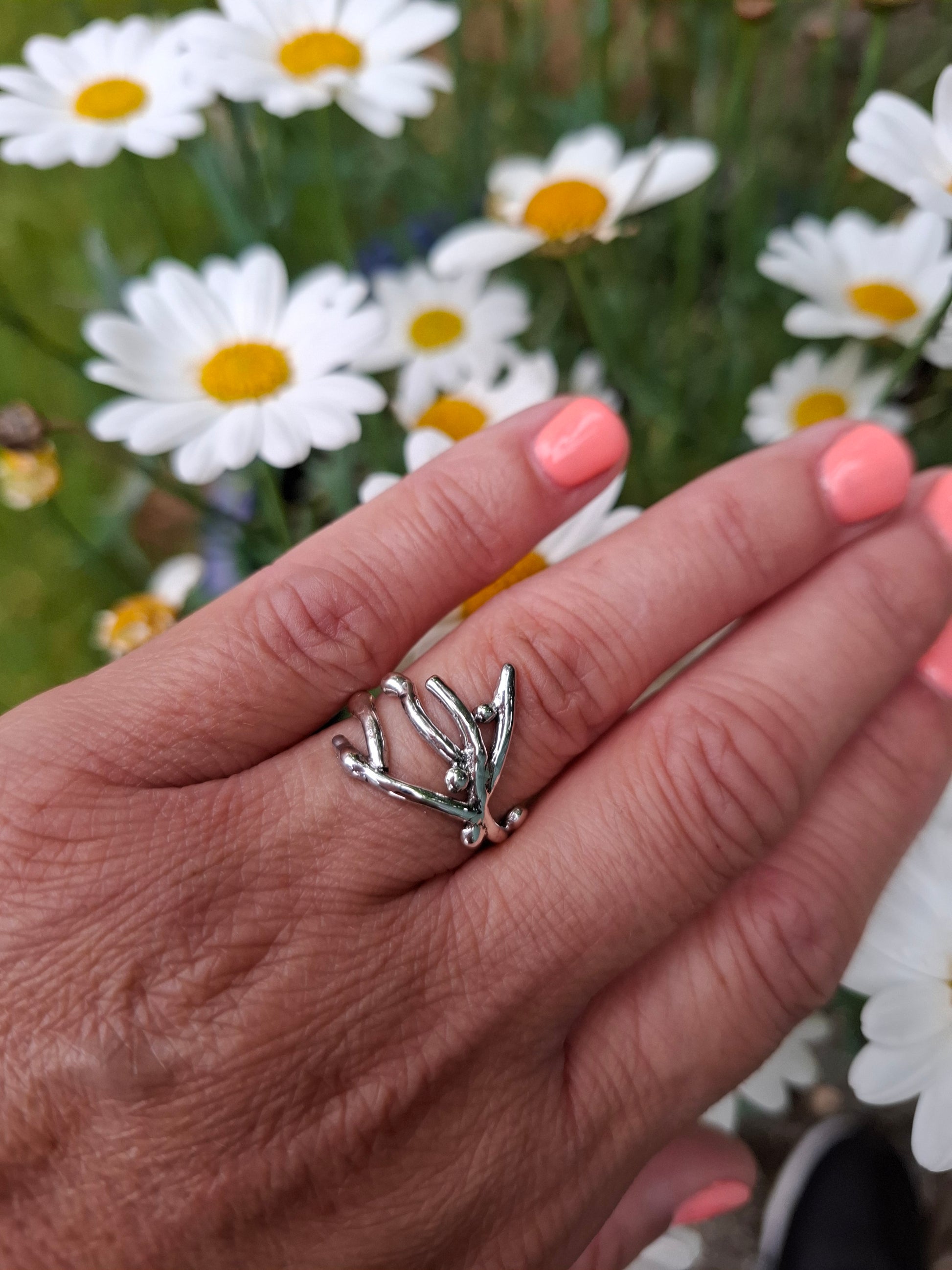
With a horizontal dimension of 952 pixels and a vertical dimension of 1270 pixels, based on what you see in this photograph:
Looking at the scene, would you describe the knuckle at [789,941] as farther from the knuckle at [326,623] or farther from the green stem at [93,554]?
the green stem at [93,554]

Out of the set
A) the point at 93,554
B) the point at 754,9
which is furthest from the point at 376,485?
the point at 754,9

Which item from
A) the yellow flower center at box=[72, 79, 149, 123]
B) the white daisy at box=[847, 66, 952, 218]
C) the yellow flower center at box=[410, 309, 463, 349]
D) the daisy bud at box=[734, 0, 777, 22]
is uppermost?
the yellow flower center at box=[72, 79, 149, 123]

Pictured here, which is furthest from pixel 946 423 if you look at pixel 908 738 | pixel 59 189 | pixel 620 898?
pixel 59 189

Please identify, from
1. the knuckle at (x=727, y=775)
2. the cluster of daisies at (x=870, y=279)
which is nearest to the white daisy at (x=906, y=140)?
the cluster of daisies at (x=870, y=279)

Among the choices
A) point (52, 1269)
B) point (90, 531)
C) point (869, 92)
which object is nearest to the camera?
point (52, 1269)

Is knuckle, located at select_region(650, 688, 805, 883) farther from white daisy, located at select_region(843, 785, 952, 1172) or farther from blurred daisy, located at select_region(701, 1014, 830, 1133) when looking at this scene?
blurred daisy, located at select_region(701, 1014, 830, 1133)

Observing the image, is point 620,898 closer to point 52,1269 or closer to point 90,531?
point 52,1269

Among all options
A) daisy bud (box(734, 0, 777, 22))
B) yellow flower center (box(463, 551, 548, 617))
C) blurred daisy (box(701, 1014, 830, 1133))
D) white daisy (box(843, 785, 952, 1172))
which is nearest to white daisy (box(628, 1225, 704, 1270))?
blurred daisy (box(701, 1014, 830, 1133))
